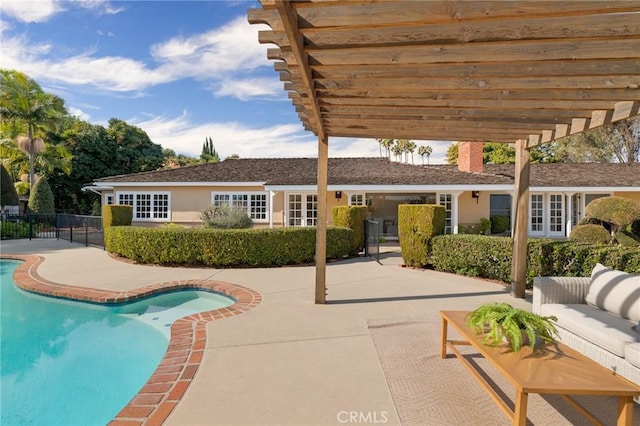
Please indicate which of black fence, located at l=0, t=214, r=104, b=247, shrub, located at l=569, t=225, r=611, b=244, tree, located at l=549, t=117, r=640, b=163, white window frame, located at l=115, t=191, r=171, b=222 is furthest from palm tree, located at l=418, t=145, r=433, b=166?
black fence, located at l=0, t=214, r=104, b=247

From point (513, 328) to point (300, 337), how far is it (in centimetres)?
263

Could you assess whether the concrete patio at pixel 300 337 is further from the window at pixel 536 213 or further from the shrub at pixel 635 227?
the window at pixel 536 213

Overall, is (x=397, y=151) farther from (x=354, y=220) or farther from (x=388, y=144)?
(x=354, y=220)

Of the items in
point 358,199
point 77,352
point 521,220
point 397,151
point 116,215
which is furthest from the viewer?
point 397,151

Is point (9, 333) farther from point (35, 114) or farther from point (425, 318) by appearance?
point (35, 114)

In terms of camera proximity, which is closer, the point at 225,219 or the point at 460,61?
the point at 460,61

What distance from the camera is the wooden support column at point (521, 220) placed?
20.4 ft

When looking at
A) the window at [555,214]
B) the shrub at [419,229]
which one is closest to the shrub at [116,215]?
the shrub at [419,229]

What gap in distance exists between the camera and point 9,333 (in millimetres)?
5621

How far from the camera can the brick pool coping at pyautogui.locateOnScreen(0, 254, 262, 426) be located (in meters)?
2.69

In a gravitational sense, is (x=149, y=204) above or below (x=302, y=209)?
above

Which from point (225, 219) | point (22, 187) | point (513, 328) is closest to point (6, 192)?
point (22, 187)

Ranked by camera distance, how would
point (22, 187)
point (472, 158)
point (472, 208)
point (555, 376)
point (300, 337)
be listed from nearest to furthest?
point (555, 376) → point (300, 337) → point (472, 208) → point (472, 158) → point (22, 187)

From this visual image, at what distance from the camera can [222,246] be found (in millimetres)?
9375
